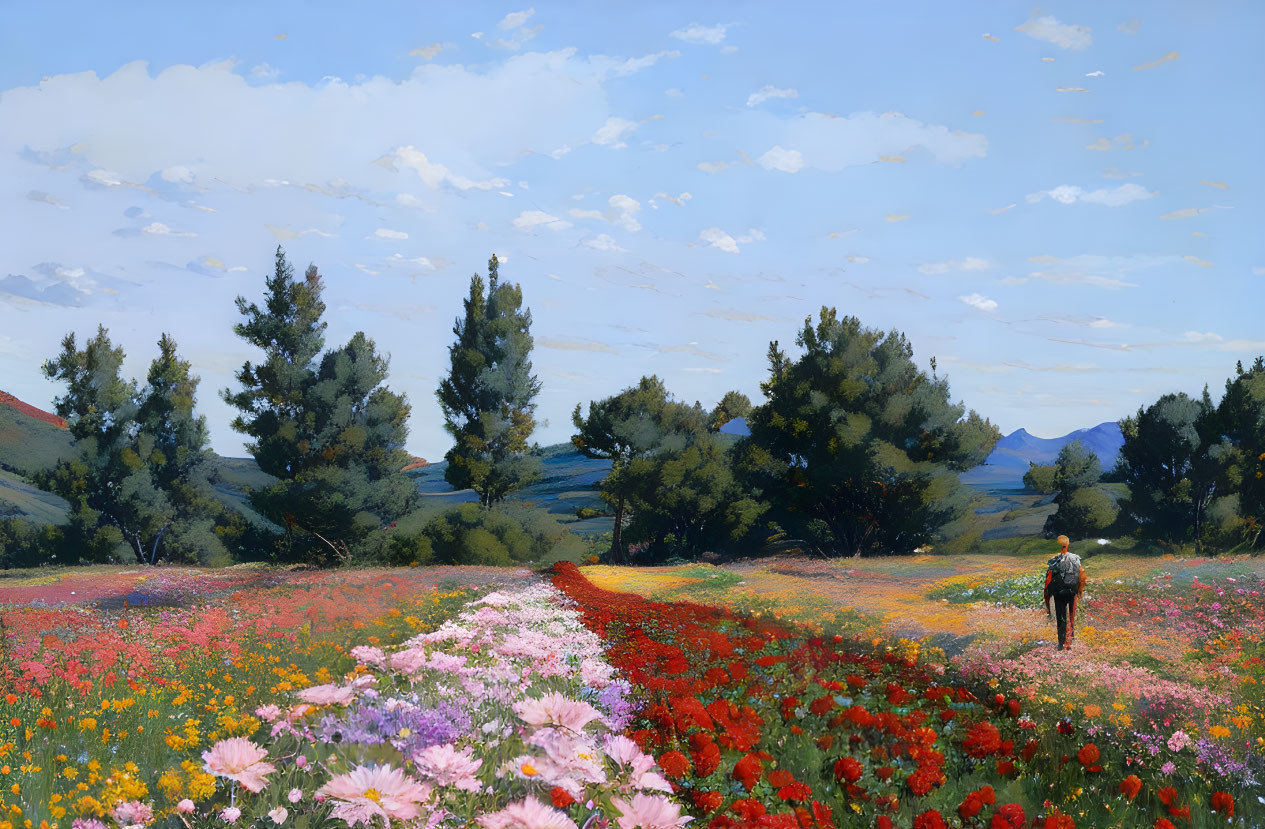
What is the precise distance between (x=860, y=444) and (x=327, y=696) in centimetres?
2776

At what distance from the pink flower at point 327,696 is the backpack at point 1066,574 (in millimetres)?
8901

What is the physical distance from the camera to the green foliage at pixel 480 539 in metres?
27.5

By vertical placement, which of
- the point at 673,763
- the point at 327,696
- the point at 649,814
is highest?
the point at 327,696

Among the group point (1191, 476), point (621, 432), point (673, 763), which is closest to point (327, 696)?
point (673, 763)

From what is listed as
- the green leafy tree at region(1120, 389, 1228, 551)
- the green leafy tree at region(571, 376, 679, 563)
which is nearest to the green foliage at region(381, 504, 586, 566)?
the green leafy tree at region(571, 376, 679, 563)

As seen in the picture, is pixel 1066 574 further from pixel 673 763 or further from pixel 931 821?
pixel 673 763

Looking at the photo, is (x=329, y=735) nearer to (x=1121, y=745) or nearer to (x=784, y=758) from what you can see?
(x=784, y=758)

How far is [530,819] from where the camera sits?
2.62m

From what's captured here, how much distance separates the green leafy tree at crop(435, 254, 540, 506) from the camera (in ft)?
95.7

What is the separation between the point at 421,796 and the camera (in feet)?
9.30

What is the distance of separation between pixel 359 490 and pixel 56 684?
73.3ft

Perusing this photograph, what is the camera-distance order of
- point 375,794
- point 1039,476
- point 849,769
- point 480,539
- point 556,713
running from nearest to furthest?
point 375,794
point 556,713
point 849,769
point 480,539
point 1039,476

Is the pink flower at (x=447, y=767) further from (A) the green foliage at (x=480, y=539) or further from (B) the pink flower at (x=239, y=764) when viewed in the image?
(A) the green foliage at (x=480, y=539)

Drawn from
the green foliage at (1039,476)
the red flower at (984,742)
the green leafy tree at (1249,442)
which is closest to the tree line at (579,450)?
the green leafy tree at (1249,442)
